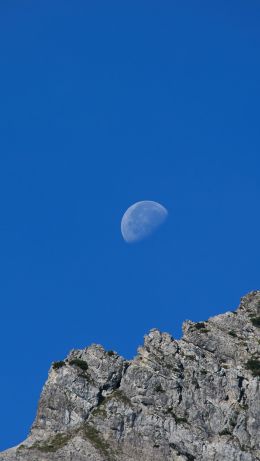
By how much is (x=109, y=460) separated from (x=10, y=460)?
17.3m

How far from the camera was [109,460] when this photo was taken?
199500 millimetres

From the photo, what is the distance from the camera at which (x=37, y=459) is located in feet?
655

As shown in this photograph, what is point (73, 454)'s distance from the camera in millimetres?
199875

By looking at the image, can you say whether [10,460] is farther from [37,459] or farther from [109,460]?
[109,460]

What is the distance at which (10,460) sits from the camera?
200m

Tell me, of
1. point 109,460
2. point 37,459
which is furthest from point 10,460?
point 109,460

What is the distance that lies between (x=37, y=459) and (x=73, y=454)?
6322mm

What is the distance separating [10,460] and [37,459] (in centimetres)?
A: 473
